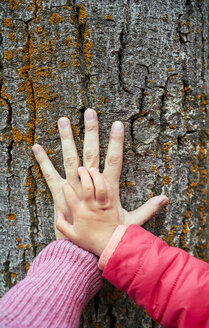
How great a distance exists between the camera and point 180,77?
1115mm

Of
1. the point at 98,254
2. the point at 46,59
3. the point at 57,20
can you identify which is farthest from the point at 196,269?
the point at 57,20

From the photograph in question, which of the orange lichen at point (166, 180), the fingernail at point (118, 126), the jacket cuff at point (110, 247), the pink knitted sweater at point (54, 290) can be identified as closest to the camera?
the pink knitted sweater at point (54, 290)

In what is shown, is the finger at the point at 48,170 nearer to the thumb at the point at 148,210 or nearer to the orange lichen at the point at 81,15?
the thumb at the point at 148,210

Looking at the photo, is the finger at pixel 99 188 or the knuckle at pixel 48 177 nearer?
the finger at pixel 99 188

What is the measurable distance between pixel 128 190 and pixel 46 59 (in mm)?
720

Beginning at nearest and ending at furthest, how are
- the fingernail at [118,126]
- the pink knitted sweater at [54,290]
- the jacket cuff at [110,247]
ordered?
the pink knitted sweater at [54,290]
the jacket cuff at [110,247]
the fingernail at [118,126]

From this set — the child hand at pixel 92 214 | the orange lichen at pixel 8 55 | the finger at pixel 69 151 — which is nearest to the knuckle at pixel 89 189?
the child hand at pixel 92 214

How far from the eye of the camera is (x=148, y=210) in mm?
1071

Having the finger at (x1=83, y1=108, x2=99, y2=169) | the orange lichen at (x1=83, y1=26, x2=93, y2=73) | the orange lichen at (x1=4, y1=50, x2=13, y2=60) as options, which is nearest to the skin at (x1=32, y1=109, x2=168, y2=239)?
the finger at (x1=83, y1=108, x2=99, y2=169)

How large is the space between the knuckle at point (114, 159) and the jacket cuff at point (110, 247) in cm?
29

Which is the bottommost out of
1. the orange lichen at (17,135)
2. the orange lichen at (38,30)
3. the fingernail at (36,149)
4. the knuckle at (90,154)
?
the knuckle at (90,154)

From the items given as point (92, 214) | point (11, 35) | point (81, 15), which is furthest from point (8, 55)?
point (92, 214)

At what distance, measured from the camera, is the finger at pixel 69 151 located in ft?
3.45

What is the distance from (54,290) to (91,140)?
0.62 meters
